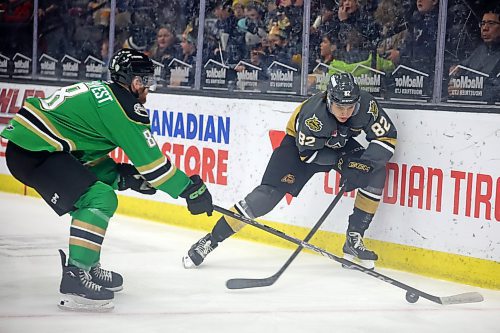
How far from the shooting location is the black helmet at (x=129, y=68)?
4418 millimetres

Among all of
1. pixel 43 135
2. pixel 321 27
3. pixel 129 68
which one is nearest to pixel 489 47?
pixel 321 27

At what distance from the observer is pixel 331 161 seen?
541 centimetres

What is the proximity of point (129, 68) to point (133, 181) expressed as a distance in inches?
19.1

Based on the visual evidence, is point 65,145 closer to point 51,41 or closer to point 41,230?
point 41,230


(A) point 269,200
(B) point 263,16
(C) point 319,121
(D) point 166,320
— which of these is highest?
(B) point 263,16

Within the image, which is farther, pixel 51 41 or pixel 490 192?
pixel 51 41

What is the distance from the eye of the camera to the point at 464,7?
17.6 feet

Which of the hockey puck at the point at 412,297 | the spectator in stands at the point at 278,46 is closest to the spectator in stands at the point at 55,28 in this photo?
the spectator in stands at the point at 278,46

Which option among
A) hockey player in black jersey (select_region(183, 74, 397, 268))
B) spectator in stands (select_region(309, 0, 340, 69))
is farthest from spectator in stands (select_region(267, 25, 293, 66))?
hockey player in black jersey (select_region(183, 74, 397, 268))

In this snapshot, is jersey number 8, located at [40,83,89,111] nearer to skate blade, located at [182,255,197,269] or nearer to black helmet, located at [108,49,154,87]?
black helmet, located at [108,49,154,87]

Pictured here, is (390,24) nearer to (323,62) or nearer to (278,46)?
(323,62)

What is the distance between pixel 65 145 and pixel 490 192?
198cm

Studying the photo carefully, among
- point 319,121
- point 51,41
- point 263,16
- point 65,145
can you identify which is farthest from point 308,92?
point 51,41

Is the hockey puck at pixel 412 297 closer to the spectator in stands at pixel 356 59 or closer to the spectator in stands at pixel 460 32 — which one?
the spectator in stands at pixel 460 32
